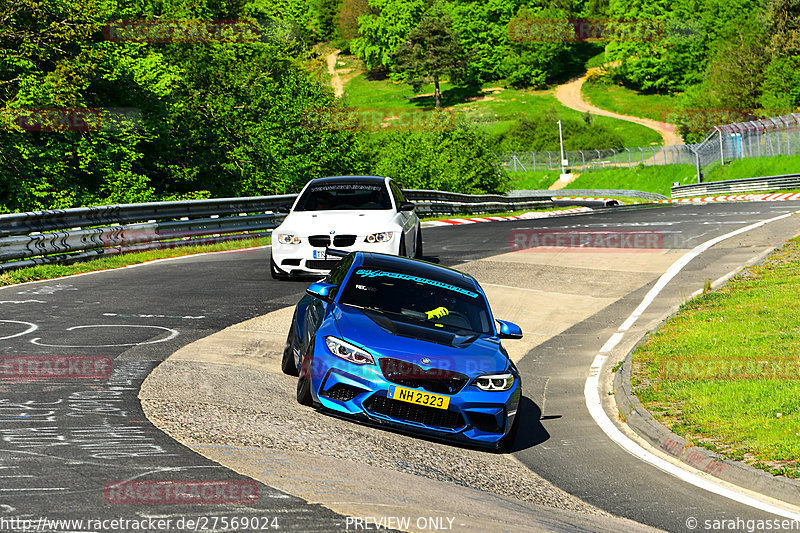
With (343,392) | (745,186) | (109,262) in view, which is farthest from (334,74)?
(343,392)

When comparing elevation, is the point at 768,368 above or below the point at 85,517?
below


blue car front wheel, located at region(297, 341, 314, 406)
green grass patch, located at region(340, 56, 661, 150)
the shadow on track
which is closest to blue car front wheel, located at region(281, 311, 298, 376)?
blue car front wheel, located at region(297, 341, 314, 406)

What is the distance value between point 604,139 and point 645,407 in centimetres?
9820

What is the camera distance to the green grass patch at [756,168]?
2547 inches

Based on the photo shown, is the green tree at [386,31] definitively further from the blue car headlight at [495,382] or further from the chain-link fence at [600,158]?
the blue car headlight at [495,382]

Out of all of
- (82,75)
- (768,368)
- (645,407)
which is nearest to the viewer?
(645,407)

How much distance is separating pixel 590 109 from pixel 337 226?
116247mm

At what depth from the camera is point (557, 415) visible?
966 centimetres

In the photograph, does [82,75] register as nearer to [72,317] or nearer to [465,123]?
[72,317]

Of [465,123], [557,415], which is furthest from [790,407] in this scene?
[465,123]

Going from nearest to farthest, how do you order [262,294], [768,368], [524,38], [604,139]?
[768,368], [262,294], [604,139], [524,38]
